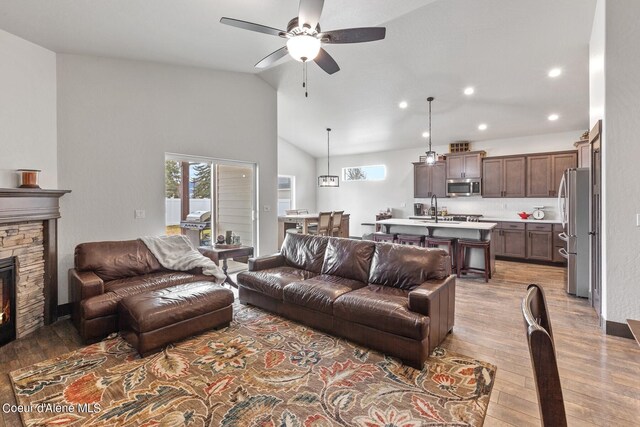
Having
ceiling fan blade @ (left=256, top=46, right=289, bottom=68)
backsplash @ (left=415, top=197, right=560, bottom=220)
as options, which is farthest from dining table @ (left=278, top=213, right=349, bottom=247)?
ceiling fan blade @ (left=256, top=46, right=289, bottom=68)

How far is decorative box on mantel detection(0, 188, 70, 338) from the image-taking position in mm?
3002

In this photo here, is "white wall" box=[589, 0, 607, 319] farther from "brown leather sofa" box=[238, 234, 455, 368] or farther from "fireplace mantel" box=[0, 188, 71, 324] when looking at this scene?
"fireplace mantel" box=[0, 188, 71, 324]

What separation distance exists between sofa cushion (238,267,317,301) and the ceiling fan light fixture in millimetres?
2270

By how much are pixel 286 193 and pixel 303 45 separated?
7426 mm

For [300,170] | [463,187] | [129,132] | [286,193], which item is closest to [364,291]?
[129,132]

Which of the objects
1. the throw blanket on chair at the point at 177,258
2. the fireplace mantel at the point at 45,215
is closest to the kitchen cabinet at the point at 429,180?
the throw blanket on chair at the point at 177,258

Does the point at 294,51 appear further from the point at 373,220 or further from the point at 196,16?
the point at 373,220

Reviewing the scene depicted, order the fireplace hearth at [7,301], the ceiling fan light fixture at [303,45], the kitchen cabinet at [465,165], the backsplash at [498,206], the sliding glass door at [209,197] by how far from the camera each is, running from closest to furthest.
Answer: the ceiling fan light fixture at [303,45]
the fireplace hearth at [7,301]
the sliding glass door at [209,197]
the backsplash at [498,206]
the kitchen cabinet at [465,165]

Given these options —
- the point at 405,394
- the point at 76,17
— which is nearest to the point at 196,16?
the point at 76,17

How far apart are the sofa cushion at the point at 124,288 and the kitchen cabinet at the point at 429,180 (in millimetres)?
6007

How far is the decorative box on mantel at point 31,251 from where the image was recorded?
300 cm

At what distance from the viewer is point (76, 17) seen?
297 centimetres

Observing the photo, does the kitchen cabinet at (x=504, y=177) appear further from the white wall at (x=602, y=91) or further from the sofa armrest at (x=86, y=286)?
the sofa armrest at (x=86, y=286)

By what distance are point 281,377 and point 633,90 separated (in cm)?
413
